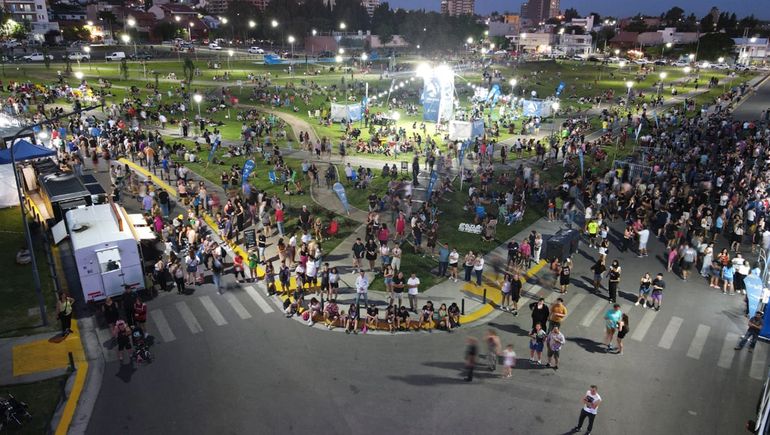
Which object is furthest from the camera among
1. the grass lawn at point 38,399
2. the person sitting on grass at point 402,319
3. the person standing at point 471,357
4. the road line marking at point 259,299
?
the road line marking at point 259,299

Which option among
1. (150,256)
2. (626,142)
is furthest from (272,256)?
(626,142)

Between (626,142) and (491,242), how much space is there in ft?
99.4

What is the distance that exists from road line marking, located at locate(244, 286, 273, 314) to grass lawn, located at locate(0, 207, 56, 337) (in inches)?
240

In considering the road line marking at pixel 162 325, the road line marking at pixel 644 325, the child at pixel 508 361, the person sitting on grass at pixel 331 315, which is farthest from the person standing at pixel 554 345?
the road line marking at pixel 162 325

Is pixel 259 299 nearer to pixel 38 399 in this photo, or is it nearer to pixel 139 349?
pixel 139 349

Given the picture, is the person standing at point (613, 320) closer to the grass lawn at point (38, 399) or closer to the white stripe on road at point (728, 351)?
the white stripe on road at point (728, 351)

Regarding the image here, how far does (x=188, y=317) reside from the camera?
16.5 m

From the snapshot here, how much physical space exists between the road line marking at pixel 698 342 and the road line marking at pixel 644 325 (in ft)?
4.22

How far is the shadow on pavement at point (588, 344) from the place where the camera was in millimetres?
14874

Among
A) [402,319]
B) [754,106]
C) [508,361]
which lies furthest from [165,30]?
[508,361]

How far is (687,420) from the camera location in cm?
1213

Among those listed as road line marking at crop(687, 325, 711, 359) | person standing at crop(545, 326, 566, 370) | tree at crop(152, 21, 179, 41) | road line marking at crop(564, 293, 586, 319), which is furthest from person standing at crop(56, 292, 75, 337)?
tree at crop(152, 21, 179, 41)

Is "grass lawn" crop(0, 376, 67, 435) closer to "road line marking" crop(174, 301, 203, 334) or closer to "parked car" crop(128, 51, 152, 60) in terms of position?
"road line marking" crop(174, 301, 203, 334)

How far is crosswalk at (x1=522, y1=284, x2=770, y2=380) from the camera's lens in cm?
1455
